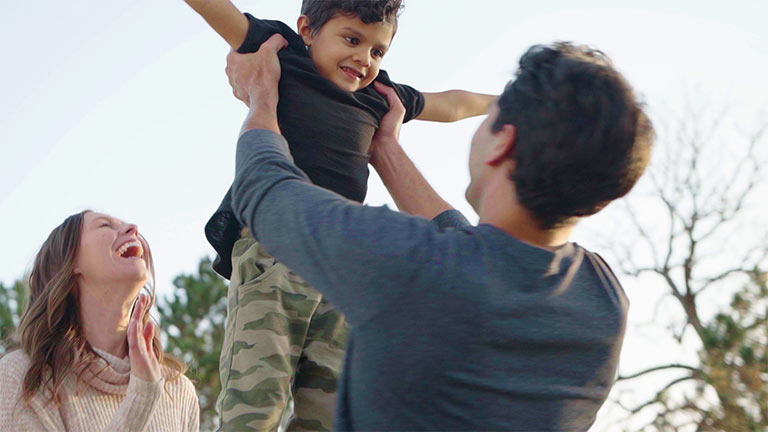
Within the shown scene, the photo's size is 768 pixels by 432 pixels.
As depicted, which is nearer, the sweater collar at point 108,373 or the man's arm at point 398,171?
the man's arm at point 398,171

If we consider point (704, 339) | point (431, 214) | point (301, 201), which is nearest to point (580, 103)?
point (301, 201)

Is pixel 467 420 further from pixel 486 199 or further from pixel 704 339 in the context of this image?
pixel 704 339

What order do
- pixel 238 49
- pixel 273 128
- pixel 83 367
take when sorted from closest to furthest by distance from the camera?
pixel 273 128, pixel 238 49, pixel 83 367

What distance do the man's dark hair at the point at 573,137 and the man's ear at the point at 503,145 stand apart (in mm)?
13

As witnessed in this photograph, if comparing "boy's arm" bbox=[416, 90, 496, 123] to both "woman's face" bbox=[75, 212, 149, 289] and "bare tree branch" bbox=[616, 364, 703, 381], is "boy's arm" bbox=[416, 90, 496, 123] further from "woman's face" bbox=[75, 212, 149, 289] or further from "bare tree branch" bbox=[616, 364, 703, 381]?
"bare tree branch" bbox=[616, 364, 703, 381]

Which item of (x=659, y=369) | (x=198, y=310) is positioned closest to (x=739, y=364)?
(x=659, y=369)

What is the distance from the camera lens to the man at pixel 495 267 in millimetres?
1637

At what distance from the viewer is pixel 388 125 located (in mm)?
3146

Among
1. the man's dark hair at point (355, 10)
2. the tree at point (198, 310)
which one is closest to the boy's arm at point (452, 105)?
the man's dark hair at point (355, 10)

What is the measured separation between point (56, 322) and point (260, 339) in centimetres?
159

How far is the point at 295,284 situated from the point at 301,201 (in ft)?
3.76

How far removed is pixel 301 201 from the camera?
1716 mm

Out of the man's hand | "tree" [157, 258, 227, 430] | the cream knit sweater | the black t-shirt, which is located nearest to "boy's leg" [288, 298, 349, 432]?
the black t-shirt

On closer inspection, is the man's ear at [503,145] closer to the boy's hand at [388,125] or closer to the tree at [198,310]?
A: the boy's hand at [388,125]
